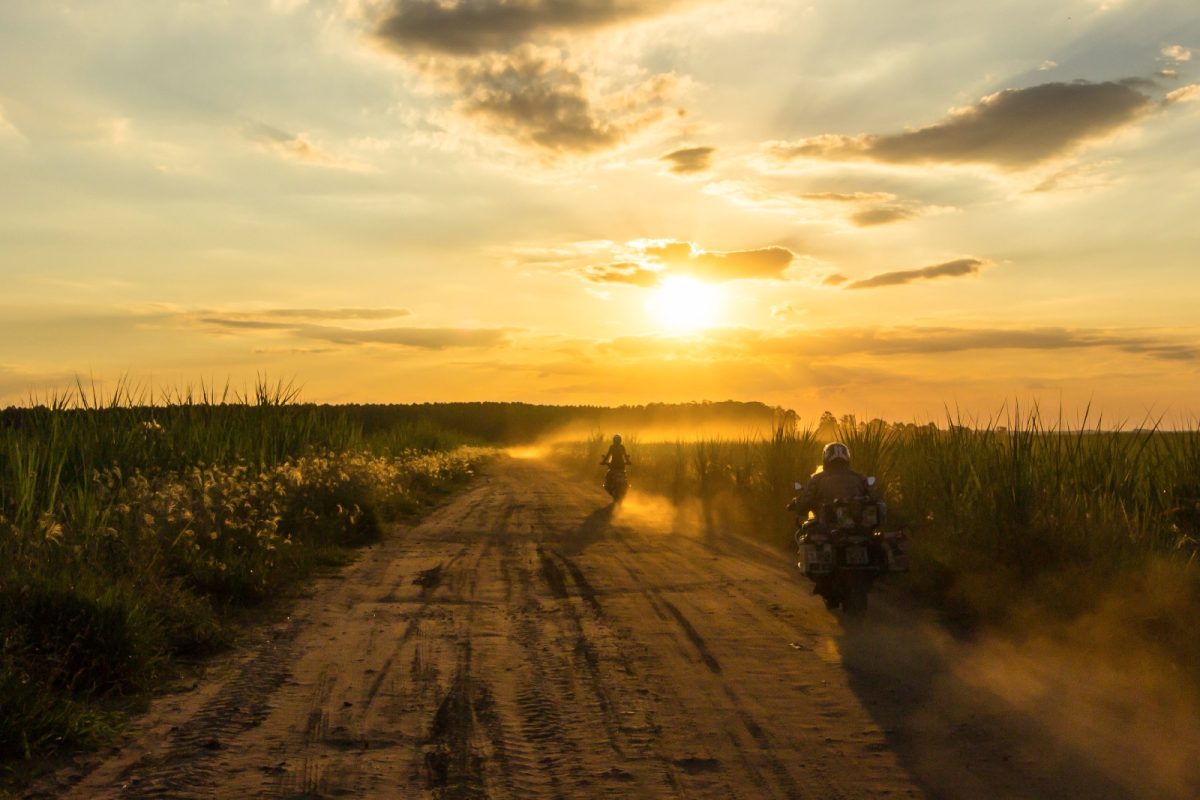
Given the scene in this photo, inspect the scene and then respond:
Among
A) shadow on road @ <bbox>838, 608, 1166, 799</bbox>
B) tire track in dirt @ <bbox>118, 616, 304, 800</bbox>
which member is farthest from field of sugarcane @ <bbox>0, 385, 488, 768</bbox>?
shadow on road @ <bbox>838, 608, 1166, 799</bbox>

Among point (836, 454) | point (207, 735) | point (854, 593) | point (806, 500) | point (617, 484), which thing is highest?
point (836, 454)

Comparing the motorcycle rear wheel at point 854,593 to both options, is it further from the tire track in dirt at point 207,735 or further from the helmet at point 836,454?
the tire track in dirt at point 207,735

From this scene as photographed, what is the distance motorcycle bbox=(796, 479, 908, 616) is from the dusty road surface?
45 centimetres

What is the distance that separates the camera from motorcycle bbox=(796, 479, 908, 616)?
426 inches

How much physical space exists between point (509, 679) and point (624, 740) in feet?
6.08

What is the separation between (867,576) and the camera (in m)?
10.9

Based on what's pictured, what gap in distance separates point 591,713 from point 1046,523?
7735 millimetres

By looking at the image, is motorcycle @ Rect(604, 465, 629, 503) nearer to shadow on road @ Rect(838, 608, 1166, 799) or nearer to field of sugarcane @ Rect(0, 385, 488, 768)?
field of sugarcane @ Rect(0, 385, 488, 768)

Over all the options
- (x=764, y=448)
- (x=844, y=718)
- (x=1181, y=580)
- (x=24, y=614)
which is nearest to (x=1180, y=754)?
(x=844, y=718)

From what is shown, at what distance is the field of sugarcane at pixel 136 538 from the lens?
7.39 metres

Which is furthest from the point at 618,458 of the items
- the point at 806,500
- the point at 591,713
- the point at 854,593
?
the point at 591,713

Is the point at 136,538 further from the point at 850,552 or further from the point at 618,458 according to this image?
the point at 618,458

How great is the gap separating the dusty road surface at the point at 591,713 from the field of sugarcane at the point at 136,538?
640 millimetres

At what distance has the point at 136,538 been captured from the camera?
11.1 metres
